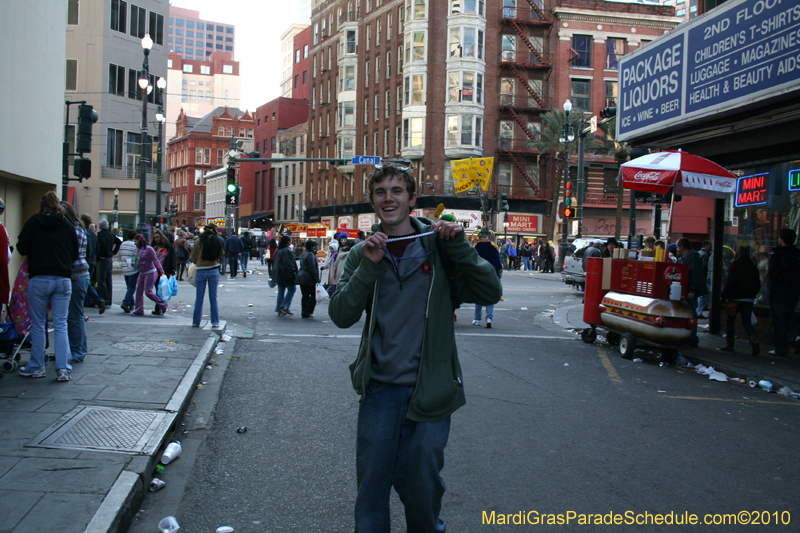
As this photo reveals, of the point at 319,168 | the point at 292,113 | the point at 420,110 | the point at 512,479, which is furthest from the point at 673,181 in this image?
the point at 292,113

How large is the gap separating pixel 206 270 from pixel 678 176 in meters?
8.05

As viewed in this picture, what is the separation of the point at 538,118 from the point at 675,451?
48.9 meters

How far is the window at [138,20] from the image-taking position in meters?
40.4

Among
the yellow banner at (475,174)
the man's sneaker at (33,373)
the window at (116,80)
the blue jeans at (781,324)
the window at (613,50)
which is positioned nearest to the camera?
the man's sneaker at (33,373)

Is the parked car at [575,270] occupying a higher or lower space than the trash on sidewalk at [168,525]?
higher

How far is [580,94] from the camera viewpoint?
52.2 metres

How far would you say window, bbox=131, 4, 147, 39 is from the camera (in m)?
40.4

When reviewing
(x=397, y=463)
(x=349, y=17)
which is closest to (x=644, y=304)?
(x=397, y=463)

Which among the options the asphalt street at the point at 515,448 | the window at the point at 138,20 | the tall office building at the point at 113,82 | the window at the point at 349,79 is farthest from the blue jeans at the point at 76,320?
the window at the point at 349,79

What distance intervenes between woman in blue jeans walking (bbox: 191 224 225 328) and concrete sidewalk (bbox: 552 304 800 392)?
734 centimetres

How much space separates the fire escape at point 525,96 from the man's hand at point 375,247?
1954 inches

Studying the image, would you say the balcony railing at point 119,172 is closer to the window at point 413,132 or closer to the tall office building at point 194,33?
the window at point 413,132

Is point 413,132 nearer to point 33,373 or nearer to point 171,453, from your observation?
point 33,373

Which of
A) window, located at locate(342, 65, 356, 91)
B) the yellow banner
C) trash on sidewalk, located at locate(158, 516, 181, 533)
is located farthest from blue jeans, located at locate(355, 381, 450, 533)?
window, located at locate(342, 65, 356, 91)
